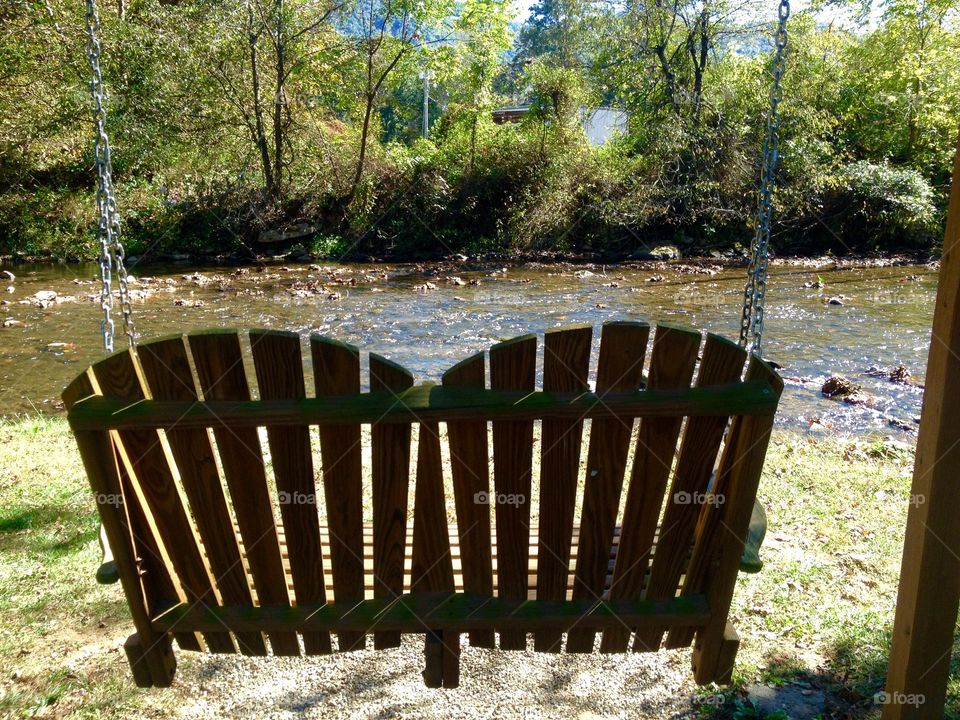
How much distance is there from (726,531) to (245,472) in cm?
138

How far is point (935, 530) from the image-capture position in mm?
2080

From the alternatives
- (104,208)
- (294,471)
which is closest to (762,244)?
(294,471)

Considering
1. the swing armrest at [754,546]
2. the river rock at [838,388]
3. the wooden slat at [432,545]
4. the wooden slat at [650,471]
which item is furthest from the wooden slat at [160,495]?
the river rock at [838,388]

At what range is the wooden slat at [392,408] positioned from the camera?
6.45 ft

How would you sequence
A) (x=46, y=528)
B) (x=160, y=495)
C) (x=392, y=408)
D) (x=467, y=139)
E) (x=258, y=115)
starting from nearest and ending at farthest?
(x=392, y=408) < (x=160, y=495) < (x=46, y=528) < (x=258, y=115) < (x=467, y=139)

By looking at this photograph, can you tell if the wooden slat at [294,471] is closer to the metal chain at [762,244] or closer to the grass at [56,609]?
the grass at [56,609]

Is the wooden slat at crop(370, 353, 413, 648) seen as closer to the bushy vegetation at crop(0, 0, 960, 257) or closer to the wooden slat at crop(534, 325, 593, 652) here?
the wooden slat at crop(534, 325, 593, 652)

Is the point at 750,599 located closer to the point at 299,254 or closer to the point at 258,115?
the point at 299,254

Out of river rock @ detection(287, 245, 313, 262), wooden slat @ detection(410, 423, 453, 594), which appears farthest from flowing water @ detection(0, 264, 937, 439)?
wooden slat @ detection(410, 423, 453, 594)

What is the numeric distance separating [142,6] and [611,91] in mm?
11698

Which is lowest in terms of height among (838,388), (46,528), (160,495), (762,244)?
(838,388)

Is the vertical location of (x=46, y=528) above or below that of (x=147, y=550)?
below

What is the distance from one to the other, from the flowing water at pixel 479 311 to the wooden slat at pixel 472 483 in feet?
16.6

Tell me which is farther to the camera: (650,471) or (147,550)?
(147,550)
